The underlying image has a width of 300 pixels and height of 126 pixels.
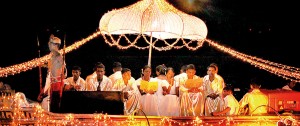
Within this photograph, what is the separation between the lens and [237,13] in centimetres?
1788

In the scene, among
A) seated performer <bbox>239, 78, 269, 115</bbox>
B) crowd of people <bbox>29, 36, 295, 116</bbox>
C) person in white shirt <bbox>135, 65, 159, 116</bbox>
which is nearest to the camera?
seated performer <bbox>239, 78, 269, 115</bbox>

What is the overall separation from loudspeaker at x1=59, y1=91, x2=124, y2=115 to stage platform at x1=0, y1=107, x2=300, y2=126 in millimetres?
148

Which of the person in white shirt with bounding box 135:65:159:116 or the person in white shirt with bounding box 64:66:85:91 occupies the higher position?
the person in white shirt with bounding box 64:66:85:91

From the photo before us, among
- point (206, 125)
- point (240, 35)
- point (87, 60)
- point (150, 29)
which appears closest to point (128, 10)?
point (150, 29)

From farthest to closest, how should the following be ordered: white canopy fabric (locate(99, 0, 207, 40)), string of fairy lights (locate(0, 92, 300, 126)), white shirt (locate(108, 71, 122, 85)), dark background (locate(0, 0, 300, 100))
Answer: dark background (locate(0, 0, 300, 100)) → white shirt (locate(108, 71, 122, 85)) → white canopy fabric (locate(99, 0, 207, 40)) → string of fairy lights (locate(0, 92, 300, 126))

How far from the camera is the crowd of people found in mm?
9492

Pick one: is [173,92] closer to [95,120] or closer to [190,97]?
[190,97]

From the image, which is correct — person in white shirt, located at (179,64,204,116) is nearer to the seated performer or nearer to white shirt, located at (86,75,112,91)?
the seated performer

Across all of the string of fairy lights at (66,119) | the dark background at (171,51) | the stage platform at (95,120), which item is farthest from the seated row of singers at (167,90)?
the dark background at (171,51)

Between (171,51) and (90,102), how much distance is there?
9.06m

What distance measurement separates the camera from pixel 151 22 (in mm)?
10109

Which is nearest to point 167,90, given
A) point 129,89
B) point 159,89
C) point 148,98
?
point 159,89

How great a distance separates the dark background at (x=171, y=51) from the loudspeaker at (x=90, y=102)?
7.52 meters

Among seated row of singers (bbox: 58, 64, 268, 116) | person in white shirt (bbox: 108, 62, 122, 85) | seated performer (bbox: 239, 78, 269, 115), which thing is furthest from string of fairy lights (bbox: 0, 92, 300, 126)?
person in white shirt (bbox: 108, 62, 122, 85)
